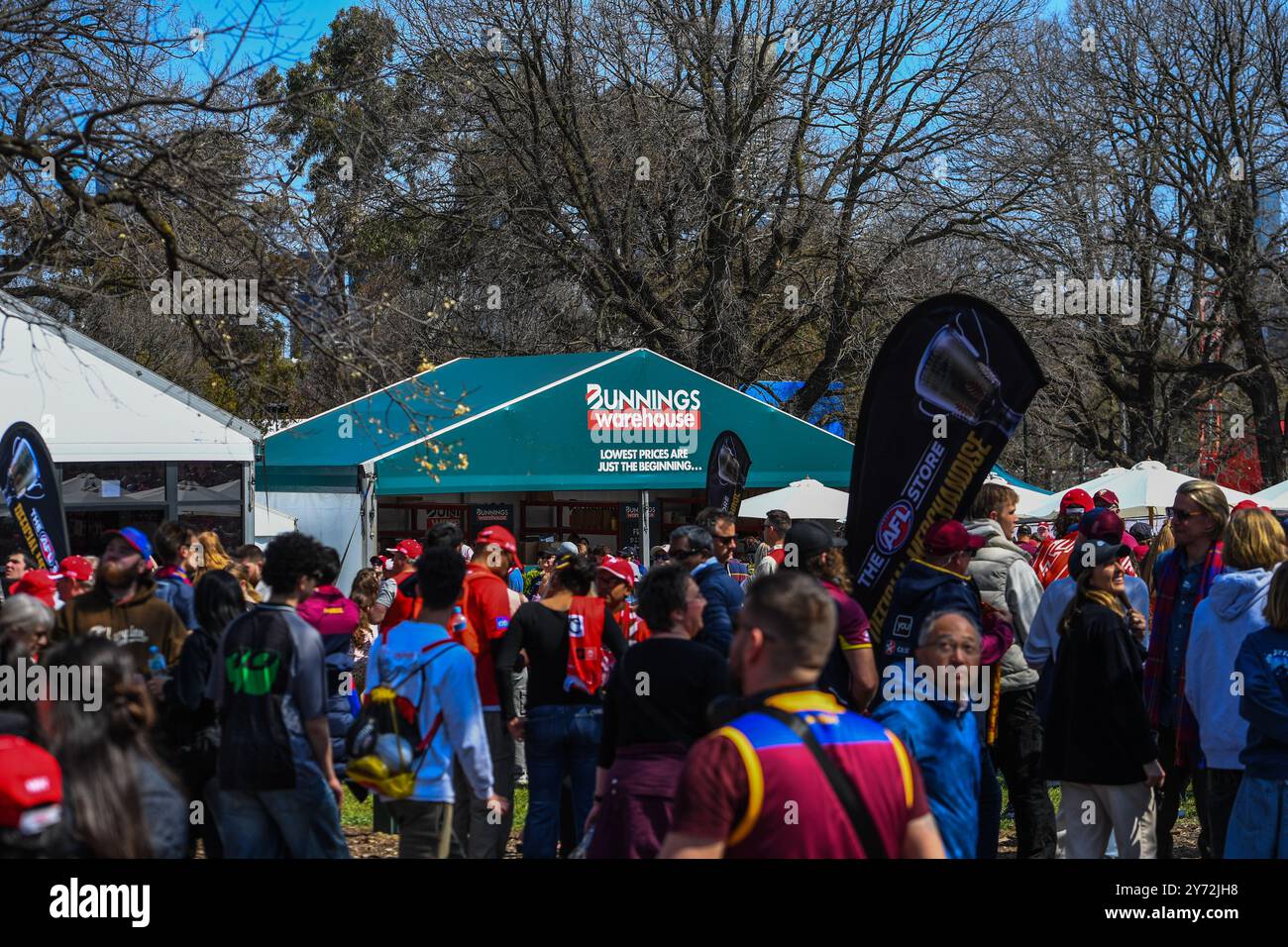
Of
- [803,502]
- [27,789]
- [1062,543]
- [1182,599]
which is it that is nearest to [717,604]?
[1182,599]

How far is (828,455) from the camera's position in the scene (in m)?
20.2

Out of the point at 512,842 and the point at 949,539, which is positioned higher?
the point at 949,539

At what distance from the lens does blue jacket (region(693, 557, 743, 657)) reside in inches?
257

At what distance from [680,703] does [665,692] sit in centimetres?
7

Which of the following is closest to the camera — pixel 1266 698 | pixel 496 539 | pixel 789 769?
pixel 789 769

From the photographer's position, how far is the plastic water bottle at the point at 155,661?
6172mm

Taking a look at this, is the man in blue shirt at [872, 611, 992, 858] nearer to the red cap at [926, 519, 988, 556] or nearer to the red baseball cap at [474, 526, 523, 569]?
the red cap at [926, 519, 988, 556]

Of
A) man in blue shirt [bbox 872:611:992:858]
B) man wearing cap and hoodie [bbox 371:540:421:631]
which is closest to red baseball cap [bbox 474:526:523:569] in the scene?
man wearing cap and hoodie [bbox 371:540:421:631]

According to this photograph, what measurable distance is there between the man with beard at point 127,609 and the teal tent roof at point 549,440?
32.3ft

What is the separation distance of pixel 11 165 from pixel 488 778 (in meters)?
4.54

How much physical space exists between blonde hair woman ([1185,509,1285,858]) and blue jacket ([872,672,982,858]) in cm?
178

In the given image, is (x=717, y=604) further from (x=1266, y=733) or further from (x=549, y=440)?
(x=549, y=440)

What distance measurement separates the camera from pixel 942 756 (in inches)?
164
